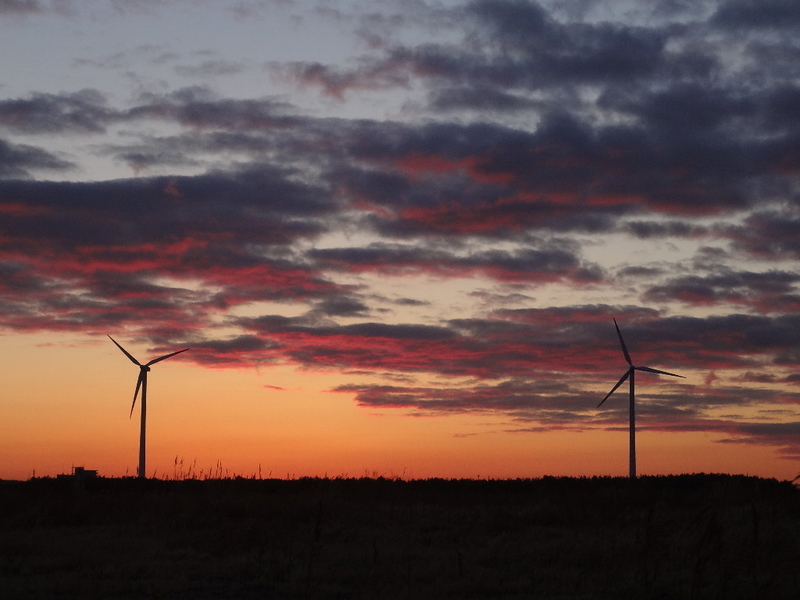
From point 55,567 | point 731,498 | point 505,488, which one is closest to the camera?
point 55,567

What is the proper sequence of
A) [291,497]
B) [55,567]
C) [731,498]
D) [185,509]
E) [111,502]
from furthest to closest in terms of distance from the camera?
[731,498]
[291,497]
[111,502]
[185,509]
[55,567]

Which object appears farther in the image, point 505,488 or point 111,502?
point 505,488

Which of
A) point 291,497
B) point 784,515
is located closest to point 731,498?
point 784,515

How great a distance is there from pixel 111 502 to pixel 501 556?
831 inches

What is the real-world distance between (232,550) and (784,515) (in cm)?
2422

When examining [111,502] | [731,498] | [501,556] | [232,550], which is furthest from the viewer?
[731,498]

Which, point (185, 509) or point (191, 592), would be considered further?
point (185, 509)

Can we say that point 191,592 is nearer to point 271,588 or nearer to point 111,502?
point 271,588

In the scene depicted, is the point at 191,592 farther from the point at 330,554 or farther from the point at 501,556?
the point at 501,556

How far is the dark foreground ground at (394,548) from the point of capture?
63.9 feet

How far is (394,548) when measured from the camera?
92.3ft

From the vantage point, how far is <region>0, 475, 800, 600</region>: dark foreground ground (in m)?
19.5

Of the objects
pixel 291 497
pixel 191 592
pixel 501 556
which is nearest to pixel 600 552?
pixel 501 556

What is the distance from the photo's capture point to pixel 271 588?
21047 millimetres
